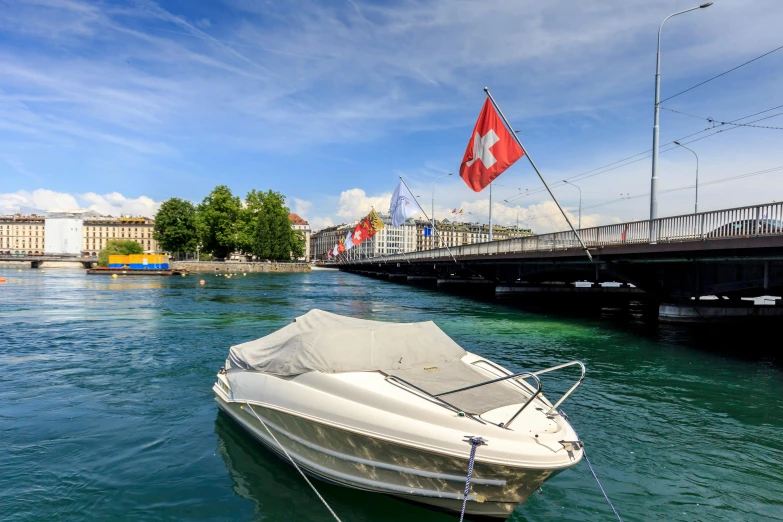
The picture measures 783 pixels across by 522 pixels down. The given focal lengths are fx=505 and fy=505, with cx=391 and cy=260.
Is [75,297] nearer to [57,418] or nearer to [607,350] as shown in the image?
[57,418]

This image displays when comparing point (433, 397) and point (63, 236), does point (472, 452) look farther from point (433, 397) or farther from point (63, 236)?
point (63, 236)

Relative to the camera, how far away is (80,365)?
46.3ft

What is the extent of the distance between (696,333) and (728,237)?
7.28 meters

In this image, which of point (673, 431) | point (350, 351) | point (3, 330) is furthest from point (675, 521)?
point (3, 330)

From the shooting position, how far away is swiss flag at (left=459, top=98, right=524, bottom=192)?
17.6 m

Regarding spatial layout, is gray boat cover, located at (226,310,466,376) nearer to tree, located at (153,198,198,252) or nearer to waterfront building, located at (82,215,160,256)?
tree, located at (153,198,198,252)

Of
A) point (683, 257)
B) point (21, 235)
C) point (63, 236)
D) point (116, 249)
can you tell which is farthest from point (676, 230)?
point (21, 235)

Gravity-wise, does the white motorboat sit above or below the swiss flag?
below

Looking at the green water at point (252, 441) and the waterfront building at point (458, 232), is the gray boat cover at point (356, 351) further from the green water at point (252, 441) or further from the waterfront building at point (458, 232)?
the waterfront building at point (458, 232)

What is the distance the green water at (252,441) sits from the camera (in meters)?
6.38

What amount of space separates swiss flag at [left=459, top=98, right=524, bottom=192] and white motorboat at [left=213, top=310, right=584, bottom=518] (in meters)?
10.9

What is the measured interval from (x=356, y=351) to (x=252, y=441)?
2559mm

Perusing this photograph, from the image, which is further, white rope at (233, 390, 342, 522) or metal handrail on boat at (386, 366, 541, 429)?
white rope at (233, 390, 342, 522)

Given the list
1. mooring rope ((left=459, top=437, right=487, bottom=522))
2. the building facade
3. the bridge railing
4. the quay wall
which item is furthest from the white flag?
the building facade
